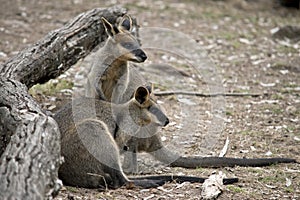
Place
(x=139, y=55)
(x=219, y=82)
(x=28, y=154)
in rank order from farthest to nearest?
(x=219, y=82) < (x=139, y=55) < (x=28, y=154)

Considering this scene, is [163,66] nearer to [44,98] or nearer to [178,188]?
[44,98]

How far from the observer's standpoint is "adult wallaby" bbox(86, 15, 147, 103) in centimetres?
653

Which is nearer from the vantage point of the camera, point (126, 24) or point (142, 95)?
point (142, 95)

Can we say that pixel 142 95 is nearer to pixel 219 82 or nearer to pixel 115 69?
pixel 115 69

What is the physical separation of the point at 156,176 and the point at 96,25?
2.66m

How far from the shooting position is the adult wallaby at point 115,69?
6531 millimetres

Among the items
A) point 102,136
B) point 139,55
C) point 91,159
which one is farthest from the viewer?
point 139,55

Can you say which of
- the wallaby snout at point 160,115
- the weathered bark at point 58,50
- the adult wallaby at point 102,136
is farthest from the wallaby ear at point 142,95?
the weathered bark at point 58,50

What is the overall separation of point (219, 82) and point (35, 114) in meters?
4.50

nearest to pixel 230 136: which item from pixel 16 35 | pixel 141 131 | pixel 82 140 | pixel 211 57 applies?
pixel 141 131

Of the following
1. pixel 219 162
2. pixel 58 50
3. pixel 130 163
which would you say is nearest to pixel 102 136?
pixel 130 163

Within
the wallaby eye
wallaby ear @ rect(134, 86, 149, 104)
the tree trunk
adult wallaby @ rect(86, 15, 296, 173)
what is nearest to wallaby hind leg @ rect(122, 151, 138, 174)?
wallaby ear @ rect(134, 86, 149, 104)

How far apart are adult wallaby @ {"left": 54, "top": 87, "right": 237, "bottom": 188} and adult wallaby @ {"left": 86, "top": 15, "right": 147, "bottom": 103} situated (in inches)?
32.2

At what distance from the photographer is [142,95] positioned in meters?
5.67
